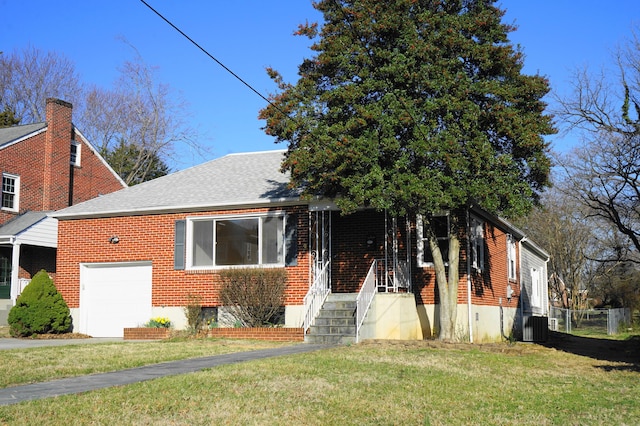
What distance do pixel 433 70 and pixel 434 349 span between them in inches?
230

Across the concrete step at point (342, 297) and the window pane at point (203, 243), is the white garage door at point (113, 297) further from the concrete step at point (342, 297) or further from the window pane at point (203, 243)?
the concrete step at point (342, 297)

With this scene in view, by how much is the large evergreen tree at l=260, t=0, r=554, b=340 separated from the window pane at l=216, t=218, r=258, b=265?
411 cm

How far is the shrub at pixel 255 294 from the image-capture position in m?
18.3

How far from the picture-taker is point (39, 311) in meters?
19.7

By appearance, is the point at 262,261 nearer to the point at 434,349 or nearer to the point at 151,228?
the point at 151,228

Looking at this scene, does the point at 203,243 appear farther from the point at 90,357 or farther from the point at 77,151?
the point at 77,151

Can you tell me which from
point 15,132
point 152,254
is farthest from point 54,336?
point 15,132

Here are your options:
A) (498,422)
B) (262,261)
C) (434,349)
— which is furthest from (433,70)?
(498,422)

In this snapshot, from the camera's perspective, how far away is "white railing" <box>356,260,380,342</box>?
632 inches

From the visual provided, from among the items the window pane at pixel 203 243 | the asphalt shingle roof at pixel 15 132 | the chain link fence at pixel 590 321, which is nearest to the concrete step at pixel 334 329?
the window pane at pixel 203 243

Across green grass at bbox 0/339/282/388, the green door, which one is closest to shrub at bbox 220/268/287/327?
green grass at bbox 0/339/282/388

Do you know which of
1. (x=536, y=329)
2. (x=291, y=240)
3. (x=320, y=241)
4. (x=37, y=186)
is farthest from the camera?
(x=37, y=186)

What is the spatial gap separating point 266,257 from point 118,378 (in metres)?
10.00

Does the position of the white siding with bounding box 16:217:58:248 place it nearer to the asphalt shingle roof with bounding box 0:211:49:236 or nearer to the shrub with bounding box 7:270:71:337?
the asphalt shingle roof with bounding box 0:211:49:236
